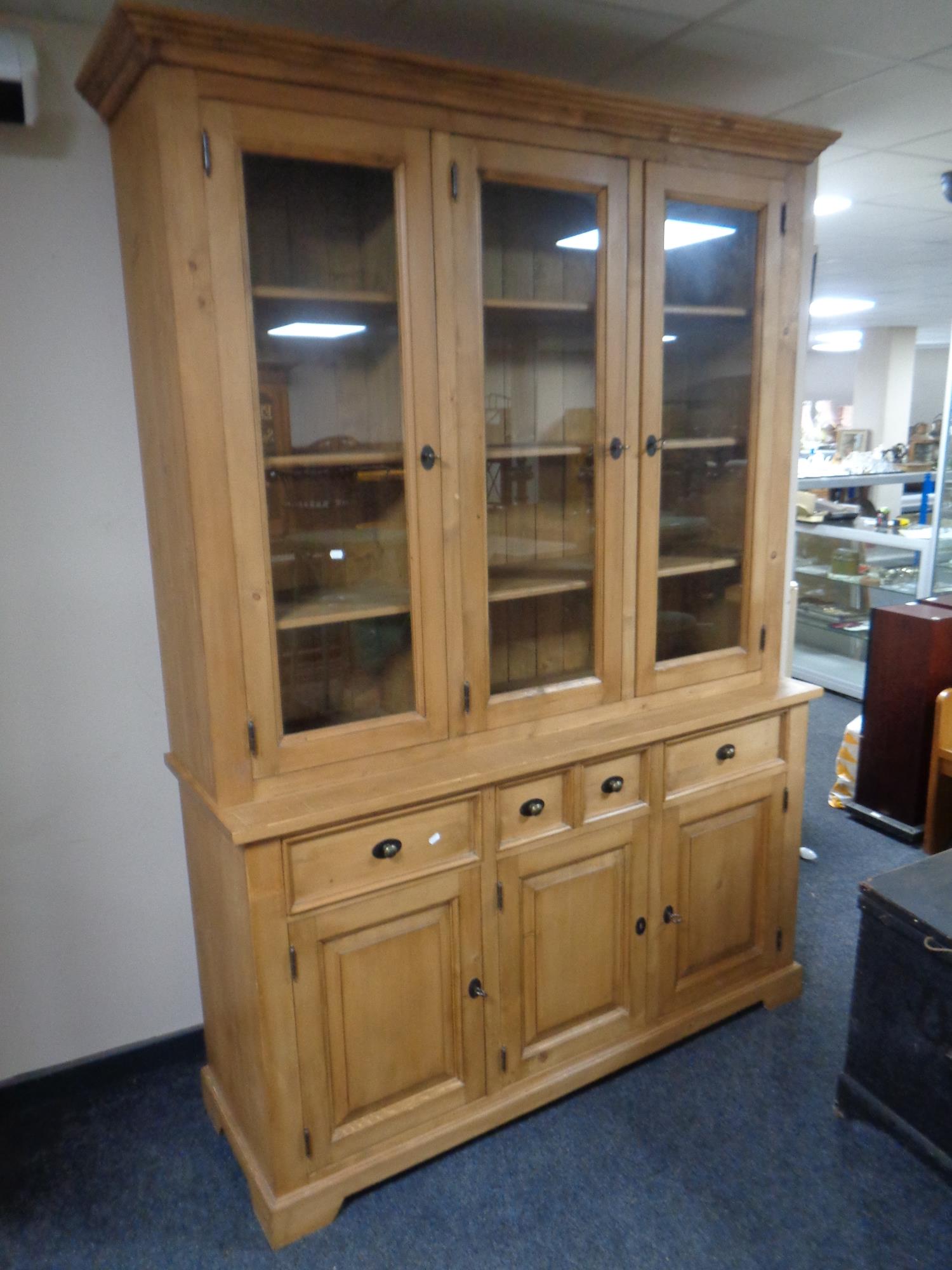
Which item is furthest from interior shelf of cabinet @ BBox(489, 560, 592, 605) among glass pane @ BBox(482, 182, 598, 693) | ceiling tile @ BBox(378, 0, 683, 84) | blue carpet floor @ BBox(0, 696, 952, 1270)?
blue carpet floor @ BBox(0, 696, 952, 1270)

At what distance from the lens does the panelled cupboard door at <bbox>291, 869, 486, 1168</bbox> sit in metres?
1.79

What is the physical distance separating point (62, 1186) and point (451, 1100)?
88 cm

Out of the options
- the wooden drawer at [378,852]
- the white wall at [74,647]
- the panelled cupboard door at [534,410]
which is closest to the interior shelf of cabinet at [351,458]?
the panelled cupboard door at [534,410]

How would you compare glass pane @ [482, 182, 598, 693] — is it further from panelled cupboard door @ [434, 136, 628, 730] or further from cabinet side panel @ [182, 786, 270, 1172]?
cabinet side panel @ [182, 786, 270, 1172]

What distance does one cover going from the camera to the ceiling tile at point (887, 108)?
2.12 metres

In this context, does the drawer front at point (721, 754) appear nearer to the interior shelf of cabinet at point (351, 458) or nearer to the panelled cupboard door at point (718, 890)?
the panelled cupboard door at point (718, 890)

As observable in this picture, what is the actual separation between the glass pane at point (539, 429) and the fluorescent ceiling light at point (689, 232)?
20 cm

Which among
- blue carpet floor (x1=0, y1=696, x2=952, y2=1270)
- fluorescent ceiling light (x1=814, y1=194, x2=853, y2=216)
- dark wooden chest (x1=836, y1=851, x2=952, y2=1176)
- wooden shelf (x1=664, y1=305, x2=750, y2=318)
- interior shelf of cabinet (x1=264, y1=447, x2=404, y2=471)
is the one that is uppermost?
fluorescent ceiling light (x1=814, y1=194, x2=853, y2=216)

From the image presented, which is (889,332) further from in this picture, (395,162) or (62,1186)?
(62,1186)

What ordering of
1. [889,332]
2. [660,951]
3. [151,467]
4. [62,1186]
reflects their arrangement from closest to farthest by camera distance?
[151,467] < [62,1186] < [660,951] < [889,332]

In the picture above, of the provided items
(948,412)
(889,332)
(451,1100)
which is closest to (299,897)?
(451,1100)

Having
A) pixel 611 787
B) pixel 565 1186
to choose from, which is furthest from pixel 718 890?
pixel 565 1186

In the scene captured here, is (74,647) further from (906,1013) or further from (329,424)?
(906,1013)

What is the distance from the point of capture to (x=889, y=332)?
8484mm
